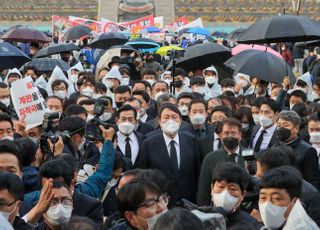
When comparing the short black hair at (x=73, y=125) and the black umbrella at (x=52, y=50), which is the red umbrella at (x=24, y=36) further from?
the short black hair at (x=73, y=125)

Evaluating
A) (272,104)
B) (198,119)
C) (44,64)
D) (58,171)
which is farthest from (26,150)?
(44,64)

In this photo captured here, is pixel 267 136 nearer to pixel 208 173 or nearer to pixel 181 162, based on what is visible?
pixel 181 162

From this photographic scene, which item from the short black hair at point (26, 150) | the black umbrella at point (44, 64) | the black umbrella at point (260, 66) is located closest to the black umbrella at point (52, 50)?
the black umbrella at point (44, 64)

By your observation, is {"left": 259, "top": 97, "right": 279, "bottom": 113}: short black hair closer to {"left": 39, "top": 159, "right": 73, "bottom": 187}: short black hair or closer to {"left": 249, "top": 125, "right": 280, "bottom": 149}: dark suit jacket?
{"left": 249, "top": 125, "right": 280, "bottom": 149}: dark suit jacket

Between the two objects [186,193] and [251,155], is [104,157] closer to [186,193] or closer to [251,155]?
[251,155]

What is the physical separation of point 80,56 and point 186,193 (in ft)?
43.9

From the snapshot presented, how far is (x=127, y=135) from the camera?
345 inches

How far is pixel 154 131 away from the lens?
903cm

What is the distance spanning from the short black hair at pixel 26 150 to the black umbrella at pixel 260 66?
484cm

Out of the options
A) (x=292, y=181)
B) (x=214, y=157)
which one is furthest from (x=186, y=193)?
(x=292, y=181)

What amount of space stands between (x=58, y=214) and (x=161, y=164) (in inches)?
121

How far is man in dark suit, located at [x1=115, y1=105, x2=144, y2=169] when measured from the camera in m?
8.68

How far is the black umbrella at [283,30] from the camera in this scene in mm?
10844

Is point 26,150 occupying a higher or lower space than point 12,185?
lower
